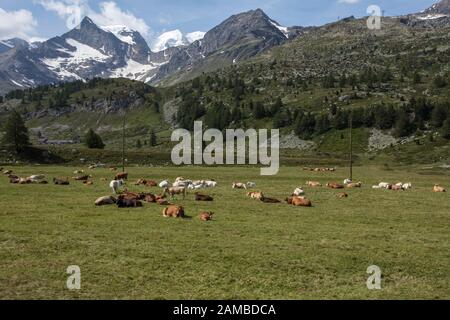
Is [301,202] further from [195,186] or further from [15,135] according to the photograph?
[15,135]

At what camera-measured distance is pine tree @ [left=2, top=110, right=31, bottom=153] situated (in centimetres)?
10712

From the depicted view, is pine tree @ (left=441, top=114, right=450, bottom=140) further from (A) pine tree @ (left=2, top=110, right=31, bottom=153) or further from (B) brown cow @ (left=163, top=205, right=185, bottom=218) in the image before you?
(B) brown cow @ (left=163, top=205, right=185, bottom=218)

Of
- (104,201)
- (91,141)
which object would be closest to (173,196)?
(104,201)

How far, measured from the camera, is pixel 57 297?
48.8ft

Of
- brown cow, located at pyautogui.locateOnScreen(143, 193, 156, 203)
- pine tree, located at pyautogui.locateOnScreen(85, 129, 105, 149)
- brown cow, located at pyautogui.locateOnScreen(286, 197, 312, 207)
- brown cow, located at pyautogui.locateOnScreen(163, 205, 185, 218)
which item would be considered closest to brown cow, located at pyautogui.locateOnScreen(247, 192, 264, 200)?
brown cow, located at pyautogui.locateOnScreen(286, 197, 312, 207)

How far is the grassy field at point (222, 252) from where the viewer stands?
16.2 m

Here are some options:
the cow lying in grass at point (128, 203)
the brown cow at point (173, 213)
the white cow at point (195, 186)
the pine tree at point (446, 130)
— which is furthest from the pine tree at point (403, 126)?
the brown cow at point (173, 213)

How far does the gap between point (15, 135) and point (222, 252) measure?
329 ft

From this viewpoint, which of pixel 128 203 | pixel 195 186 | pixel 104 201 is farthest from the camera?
pixel 195 186

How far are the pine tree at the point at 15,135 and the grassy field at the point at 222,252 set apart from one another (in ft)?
263

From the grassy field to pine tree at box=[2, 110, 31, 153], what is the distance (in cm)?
8016

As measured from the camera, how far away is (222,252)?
68.3 ft
